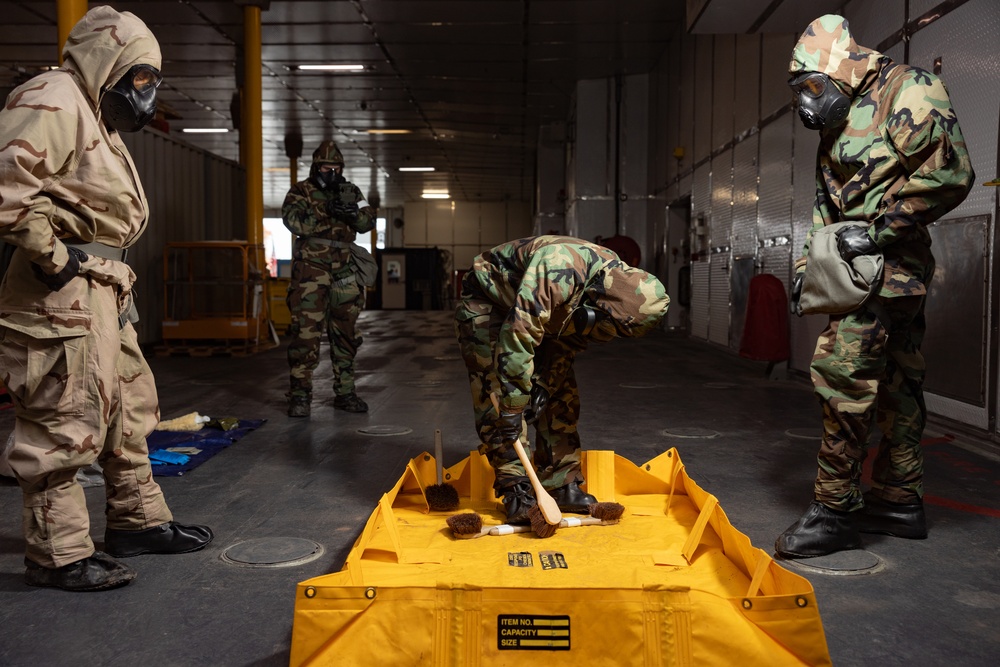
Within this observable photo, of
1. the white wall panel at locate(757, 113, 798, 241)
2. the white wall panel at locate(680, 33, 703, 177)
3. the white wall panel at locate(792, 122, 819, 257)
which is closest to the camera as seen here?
the white wall panel at locate(792, 122, 819, 257)

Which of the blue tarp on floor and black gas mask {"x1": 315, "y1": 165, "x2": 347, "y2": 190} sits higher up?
black gas mask {"x1": 315, "y1": 165, "x2": 347, "y2": 190}

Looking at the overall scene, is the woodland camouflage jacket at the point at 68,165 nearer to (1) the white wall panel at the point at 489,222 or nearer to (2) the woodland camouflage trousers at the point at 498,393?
(2) the woodland camouflage trousers at the point at 498,393

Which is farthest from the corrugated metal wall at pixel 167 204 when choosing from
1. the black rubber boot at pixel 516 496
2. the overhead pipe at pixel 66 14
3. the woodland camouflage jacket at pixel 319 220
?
the black rubber boot at pixel 516 496

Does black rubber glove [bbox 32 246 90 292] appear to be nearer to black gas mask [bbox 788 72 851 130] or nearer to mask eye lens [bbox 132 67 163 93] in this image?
mask eye lens [bbox 132 67 163 93]

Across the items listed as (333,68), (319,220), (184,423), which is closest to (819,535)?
(184,423)

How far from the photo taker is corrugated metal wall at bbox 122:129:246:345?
35.2 ft

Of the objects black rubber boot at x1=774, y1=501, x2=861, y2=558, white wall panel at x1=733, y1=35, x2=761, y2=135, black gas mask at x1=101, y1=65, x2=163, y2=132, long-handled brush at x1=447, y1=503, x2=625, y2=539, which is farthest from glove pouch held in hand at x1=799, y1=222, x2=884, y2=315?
white wall panel at x1=733, y1=35, x2=761, y2=135

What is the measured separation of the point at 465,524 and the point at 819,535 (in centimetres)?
136

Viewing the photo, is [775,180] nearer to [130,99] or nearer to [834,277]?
[834,277]

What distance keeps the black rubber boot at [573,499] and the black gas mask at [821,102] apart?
1744 mm

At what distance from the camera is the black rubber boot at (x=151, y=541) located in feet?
9.82

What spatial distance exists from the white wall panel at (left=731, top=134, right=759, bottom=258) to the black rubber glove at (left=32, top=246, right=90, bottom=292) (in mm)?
8322

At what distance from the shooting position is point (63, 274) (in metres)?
2.53

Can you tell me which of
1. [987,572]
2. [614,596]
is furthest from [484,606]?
[987,572]
